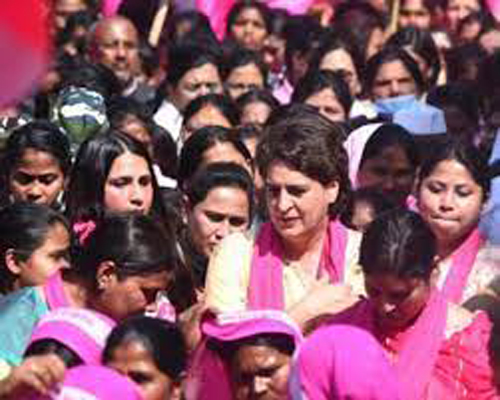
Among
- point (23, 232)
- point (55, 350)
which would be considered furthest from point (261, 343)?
point (23, 232)

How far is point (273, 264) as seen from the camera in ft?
19.4

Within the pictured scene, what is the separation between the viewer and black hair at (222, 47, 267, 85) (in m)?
11.3

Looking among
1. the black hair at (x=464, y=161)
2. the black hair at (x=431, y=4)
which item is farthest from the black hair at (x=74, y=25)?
the black hair at (x=464, y=161)

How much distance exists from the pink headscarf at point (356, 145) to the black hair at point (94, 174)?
1.09 meters

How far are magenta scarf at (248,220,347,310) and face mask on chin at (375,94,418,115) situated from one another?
13.3 feet

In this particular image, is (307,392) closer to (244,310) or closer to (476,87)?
(244,310)

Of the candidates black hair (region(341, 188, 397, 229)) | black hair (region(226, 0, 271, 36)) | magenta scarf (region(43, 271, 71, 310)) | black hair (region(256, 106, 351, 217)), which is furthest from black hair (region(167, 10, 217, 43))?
magenta scarf (region(43, 271, 71, 310))

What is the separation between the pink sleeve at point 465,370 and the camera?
5379 millimetres

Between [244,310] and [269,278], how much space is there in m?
0.25

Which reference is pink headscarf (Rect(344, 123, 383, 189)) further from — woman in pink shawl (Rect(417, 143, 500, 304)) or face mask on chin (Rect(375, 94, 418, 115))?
face mask on chin (Rect(375, 94, 418, 115))

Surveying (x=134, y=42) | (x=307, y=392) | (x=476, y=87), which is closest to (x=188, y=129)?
(x=476, y=87)

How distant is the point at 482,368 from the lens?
539 centimetres

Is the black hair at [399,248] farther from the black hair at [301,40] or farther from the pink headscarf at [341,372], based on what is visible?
the black hair at [301,40]

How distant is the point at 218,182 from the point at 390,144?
100 centimetres
